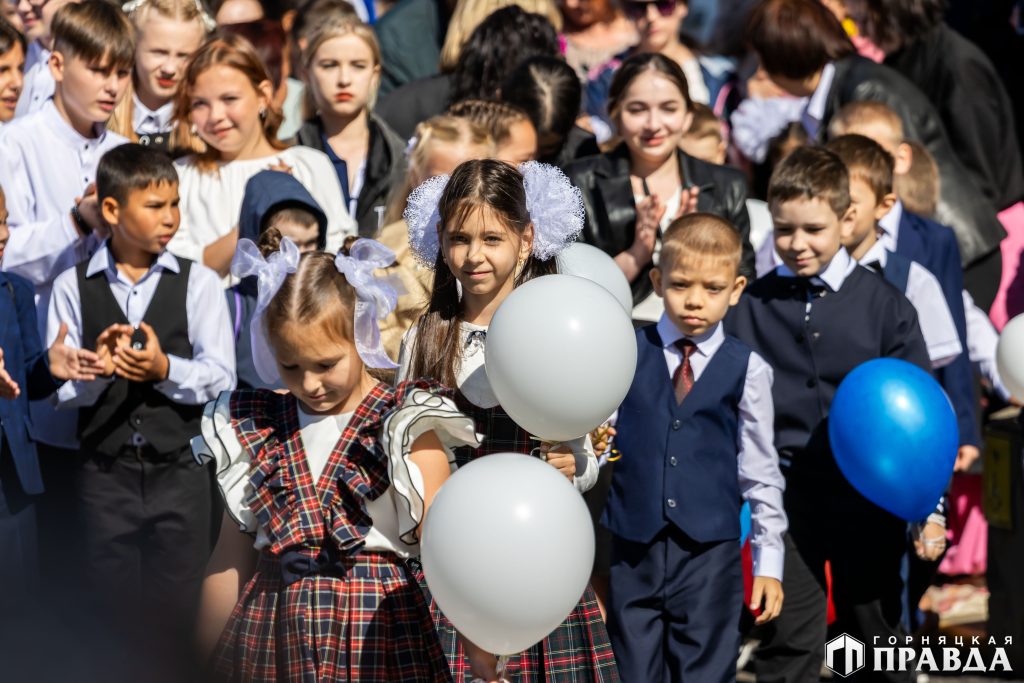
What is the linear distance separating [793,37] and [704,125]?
605 millimetres

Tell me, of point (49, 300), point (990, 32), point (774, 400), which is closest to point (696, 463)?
point (774, 400)

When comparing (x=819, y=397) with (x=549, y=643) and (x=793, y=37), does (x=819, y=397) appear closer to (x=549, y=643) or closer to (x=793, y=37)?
(x=549, y=643)

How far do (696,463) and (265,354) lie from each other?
142cm

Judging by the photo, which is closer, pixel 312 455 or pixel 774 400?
pixel 312 455

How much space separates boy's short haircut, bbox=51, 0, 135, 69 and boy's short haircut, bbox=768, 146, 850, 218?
248 centimetres

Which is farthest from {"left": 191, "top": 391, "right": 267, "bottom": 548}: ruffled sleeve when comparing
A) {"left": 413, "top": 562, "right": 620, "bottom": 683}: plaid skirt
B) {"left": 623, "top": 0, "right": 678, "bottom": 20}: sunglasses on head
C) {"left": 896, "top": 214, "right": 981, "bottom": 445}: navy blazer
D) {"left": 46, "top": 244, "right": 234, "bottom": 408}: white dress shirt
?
{"left": 623, "top": 0, "right": 678, "bottom": 20}: sunglasses on head

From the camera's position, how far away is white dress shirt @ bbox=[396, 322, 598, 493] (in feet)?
13.5

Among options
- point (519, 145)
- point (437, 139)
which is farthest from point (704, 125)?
point (437, 139)

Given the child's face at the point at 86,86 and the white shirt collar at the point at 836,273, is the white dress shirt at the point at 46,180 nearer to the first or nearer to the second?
the child's face at the point at 86,86

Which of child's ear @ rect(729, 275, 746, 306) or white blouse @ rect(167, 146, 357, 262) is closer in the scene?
child's ear @ rect(729, 275, 746, 306)

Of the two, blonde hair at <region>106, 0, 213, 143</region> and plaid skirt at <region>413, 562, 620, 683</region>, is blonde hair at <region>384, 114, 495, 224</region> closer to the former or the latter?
blonde hair at <region>106, 0, 213, 143</region>

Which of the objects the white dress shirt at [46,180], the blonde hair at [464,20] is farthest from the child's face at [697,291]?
the blonde hair at [464,20]

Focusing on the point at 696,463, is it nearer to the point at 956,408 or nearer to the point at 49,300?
the point at 956,408

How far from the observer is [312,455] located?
13.1 ft
